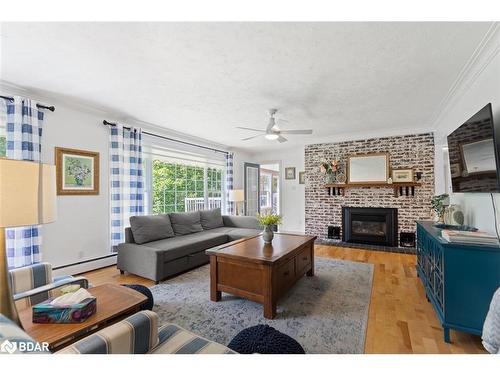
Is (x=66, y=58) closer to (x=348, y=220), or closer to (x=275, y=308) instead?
(x=275, y=308)

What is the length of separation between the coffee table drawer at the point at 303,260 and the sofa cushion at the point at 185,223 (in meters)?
2.17

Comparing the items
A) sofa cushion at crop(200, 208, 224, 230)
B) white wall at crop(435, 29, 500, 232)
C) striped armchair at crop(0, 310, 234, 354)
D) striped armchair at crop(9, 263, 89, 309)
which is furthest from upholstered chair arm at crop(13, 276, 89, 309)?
white wall at crop(435, 29, 500, 232)

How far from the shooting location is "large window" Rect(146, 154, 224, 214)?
181 inches

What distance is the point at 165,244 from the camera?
3.33m

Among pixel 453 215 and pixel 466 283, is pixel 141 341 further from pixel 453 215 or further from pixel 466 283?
pixel 453 215

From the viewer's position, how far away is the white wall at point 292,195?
21.2ft

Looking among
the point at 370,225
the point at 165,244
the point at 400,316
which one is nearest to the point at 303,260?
the point at 400,316

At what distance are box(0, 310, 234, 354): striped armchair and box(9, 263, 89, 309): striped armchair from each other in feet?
3.31

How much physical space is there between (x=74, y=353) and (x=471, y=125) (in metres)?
3.15

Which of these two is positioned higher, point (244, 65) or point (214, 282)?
point (244, 65)

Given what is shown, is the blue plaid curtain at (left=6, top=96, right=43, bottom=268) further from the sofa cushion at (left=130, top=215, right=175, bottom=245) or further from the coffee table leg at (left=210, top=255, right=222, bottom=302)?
the coffee table leg at (left=210, top=255, right=222, bottom=302)

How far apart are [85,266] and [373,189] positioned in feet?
18.3
